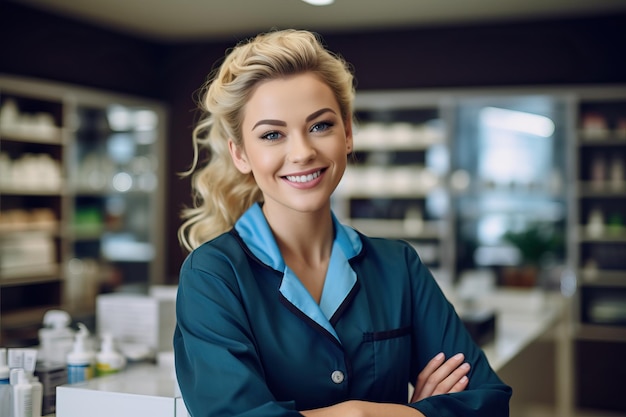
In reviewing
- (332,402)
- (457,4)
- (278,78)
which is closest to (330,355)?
(332,402)

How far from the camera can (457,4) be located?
587 cm

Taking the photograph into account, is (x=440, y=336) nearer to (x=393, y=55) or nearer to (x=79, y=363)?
(x=79, y=363)

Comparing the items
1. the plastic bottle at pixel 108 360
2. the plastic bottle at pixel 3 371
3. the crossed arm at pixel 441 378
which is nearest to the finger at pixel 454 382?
the crossed arm at pixel 441 378

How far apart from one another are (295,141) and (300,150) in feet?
0.10

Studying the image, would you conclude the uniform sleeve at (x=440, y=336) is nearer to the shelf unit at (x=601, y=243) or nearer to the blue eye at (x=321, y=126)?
the blue eye at (x=321, y=126)

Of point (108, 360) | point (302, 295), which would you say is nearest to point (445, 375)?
point (302, 295)

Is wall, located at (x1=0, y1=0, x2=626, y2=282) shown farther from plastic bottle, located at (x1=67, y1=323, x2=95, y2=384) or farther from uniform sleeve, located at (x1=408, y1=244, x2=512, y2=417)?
uniform sleeve, located at (x1=408, y1=244, x2=512, y2=417)

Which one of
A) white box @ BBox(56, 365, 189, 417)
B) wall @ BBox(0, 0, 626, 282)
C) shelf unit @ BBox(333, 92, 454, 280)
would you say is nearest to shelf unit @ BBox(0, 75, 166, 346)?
wall @ BBox(0, 0, 626, 282)

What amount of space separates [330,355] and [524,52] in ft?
17.5

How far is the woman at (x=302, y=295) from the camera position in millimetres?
1546

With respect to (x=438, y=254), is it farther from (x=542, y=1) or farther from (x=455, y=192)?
(x=542, y=1)

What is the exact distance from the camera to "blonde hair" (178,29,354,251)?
171 centimetres

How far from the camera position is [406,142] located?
265 inches

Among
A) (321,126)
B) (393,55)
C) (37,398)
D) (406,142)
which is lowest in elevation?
(37,398)
